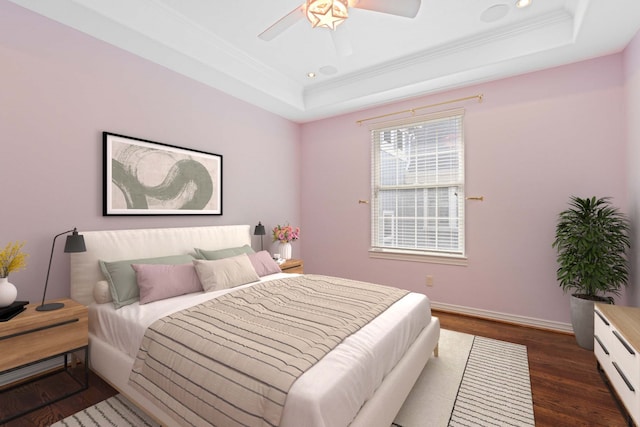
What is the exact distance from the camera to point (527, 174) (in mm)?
3311

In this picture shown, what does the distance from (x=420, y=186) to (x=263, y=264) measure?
2285mm

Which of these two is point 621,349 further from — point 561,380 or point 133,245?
point 133,245

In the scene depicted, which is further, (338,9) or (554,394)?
(554,394)

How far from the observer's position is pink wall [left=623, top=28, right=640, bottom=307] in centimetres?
258

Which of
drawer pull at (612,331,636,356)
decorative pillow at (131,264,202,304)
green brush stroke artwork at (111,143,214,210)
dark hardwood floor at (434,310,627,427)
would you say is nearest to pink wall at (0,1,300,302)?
green brush stroke artwork at (111,143,214,210)

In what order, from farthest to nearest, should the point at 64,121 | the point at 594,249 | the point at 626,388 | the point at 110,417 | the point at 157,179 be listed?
the point at 157,179 → the point at 594,249 → the point at 64,121 → the point at 110,417 → the point at 626,388

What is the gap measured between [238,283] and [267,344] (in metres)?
1.35

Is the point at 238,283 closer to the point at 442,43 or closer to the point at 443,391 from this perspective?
the point at 443,391

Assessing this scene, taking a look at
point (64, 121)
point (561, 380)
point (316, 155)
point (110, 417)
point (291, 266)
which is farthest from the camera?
point (316, 155)

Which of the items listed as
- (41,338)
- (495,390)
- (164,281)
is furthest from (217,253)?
(495,390)

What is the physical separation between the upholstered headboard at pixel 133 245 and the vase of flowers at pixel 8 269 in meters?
0.37

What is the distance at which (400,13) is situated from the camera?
1.94 metres

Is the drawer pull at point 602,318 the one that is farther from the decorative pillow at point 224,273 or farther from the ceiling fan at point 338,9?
the decorative pillow at point 224,273

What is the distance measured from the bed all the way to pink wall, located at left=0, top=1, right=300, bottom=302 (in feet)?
0.84
